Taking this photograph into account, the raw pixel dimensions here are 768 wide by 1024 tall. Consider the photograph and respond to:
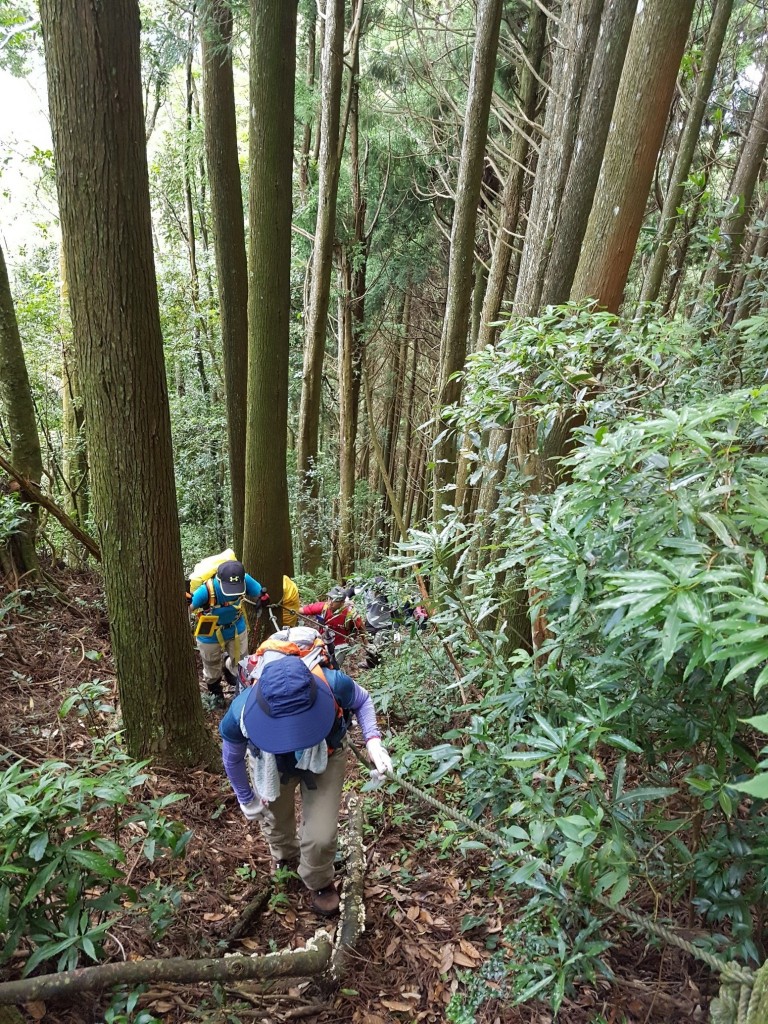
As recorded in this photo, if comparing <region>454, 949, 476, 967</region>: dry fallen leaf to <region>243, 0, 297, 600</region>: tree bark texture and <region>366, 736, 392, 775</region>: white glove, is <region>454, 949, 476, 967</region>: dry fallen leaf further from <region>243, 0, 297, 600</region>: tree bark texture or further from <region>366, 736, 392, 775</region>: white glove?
<region>243, 0, 297, 600</region>: tree bark texture

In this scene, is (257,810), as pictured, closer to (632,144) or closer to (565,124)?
(632,144)

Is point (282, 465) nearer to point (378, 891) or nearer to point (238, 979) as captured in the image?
point (378, 891)

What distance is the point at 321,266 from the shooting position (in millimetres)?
8789

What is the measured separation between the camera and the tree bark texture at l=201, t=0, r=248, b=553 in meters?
6.36

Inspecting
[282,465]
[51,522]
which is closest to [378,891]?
[282,465]

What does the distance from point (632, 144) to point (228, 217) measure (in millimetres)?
4833

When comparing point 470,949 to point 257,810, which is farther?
point 257,810

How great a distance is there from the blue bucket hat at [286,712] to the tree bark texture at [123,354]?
1120mm

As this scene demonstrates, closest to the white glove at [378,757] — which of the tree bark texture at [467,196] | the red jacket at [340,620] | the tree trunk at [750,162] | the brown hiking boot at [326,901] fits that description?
the brown hiking boot at [326,901]

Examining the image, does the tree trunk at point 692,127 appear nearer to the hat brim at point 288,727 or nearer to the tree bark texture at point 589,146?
the tree bark texture at point 589,146

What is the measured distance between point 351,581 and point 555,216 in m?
4.73

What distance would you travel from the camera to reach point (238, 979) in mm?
2436

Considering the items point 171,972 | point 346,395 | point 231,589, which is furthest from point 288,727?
point 346,395

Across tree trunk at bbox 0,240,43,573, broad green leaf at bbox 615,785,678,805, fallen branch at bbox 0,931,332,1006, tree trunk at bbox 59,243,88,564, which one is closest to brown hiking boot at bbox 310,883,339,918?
fallen branch at bbox 0,931,332,1006
